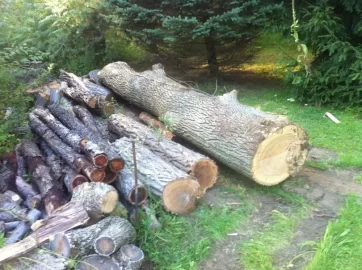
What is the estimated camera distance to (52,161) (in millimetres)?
4738

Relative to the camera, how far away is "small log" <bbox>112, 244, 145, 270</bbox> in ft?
10.5

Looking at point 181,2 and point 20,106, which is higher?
point 181,2

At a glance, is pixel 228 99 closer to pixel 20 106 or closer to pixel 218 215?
pixel 218 215

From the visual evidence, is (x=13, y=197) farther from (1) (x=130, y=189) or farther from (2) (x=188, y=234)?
(2) (x=188, y=234)

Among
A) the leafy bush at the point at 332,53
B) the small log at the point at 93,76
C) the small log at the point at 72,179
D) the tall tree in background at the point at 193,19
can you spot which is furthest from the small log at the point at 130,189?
the small log at the point at 93,76

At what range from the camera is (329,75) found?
6.11 m

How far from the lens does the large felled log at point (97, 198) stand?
354 centimetres

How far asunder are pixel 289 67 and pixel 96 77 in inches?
142

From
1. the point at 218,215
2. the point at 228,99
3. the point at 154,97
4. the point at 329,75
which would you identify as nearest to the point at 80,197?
the point at 218,215

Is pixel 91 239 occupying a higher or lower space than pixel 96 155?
lower

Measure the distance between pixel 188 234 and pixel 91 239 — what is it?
0.91 m

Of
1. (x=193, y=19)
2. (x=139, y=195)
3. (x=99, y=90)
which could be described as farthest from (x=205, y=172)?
(x=99, y=90)

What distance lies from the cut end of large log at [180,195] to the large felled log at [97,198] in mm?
516

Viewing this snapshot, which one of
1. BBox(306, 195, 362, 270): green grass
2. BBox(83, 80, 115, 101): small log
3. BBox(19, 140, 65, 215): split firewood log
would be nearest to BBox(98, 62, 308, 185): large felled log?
BBox(306, 195, 362, 270): green grass
